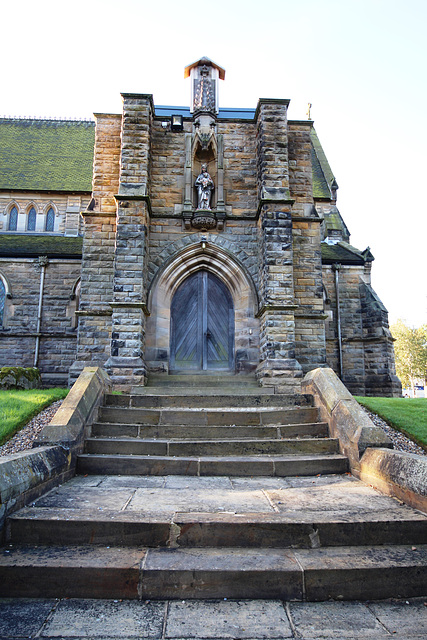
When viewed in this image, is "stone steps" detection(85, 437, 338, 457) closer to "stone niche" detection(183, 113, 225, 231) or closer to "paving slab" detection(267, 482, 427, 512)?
"paving slab" detection(267, 482, 427, 512)

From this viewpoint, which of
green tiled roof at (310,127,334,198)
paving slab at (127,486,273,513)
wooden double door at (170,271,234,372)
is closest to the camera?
paving slab at (127,486,273,513)

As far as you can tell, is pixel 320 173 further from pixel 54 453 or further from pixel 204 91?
pixel 54 453

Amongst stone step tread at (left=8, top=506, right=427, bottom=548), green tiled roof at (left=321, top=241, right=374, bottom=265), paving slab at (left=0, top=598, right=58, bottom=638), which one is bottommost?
paving slab at (left=0, top=598, right=58, bottom=638)

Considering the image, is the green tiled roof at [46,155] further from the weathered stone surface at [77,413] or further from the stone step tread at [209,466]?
the stone step tread at [209,466]

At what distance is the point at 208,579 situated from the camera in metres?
2.78

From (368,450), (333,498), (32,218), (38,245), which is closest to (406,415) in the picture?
(368,450)

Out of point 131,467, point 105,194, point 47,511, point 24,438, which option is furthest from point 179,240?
point 47,511

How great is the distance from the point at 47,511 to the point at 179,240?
8334 millimetres

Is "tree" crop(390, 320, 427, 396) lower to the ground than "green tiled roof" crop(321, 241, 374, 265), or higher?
lower

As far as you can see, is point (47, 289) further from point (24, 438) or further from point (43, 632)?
point (43, 632)

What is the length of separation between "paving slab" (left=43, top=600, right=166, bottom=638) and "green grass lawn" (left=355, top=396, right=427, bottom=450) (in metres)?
5.56

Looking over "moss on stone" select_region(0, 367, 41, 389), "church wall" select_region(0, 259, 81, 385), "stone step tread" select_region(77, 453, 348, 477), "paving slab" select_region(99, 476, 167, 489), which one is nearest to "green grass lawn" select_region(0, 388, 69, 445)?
"moss on stone" select_region(0, 367, 41, 389)

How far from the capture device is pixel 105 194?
37.4 ft

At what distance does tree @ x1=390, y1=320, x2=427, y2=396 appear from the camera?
39781 millimetres
